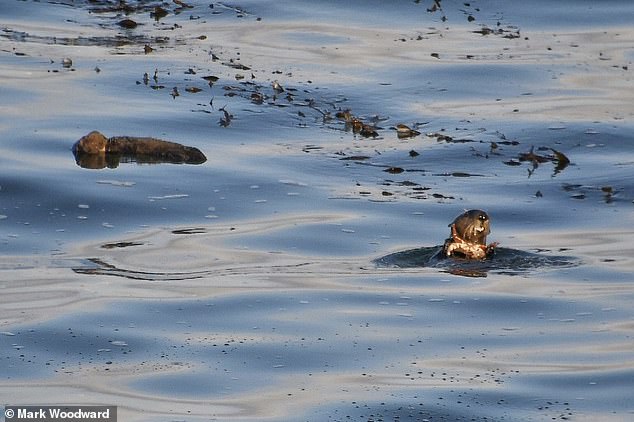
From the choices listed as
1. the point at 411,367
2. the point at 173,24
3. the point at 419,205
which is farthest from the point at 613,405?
the point at 173,24

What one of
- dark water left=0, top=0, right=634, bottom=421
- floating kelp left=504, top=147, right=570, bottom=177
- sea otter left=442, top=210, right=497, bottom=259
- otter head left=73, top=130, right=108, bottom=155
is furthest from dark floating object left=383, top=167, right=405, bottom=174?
sea otter left=442, top=210, right=497, bottom=259

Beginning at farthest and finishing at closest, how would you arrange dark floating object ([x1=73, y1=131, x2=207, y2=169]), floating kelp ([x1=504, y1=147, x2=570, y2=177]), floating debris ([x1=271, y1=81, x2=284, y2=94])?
floating debris ([x1=271, y1=81, x2=284, y2=94]) → floating kelp ([x1=504, y1=147, x2=570, y2=177]) → dark floating object ([x1=73, y1=131, x2=207, y2=169])

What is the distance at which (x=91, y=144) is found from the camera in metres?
14.0

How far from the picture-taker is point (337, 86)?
17219 mm

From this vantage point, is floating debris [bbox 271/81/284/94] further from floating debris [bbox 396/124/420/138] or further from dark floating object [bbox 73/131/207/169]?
dark floating object [bbox 73/131/207/169]

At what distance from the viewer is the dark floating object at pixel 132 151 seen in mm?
13953

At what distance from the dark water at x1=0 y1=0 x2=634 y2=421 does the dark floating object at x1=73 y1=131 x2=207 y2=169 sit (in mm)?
185

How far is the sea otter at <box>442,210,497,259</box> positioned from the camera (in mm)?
10656

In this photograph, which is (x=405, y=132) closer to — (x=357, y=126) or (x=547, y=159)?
(x=357, y=126)

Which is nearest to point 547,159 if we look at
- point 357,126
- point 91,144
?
point 357,126

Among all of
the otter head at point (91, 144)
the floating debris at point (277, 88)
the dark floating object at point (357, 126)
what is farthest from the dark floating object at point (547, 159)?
the otter head at point (91, 144)

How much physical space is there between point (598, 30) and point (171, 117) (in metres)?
7.55

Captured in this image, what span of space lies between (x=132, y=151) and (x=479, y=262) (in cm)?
436

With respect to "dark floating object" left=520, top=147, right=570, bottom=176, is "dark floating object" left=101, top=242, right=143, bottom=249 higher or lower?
lower
